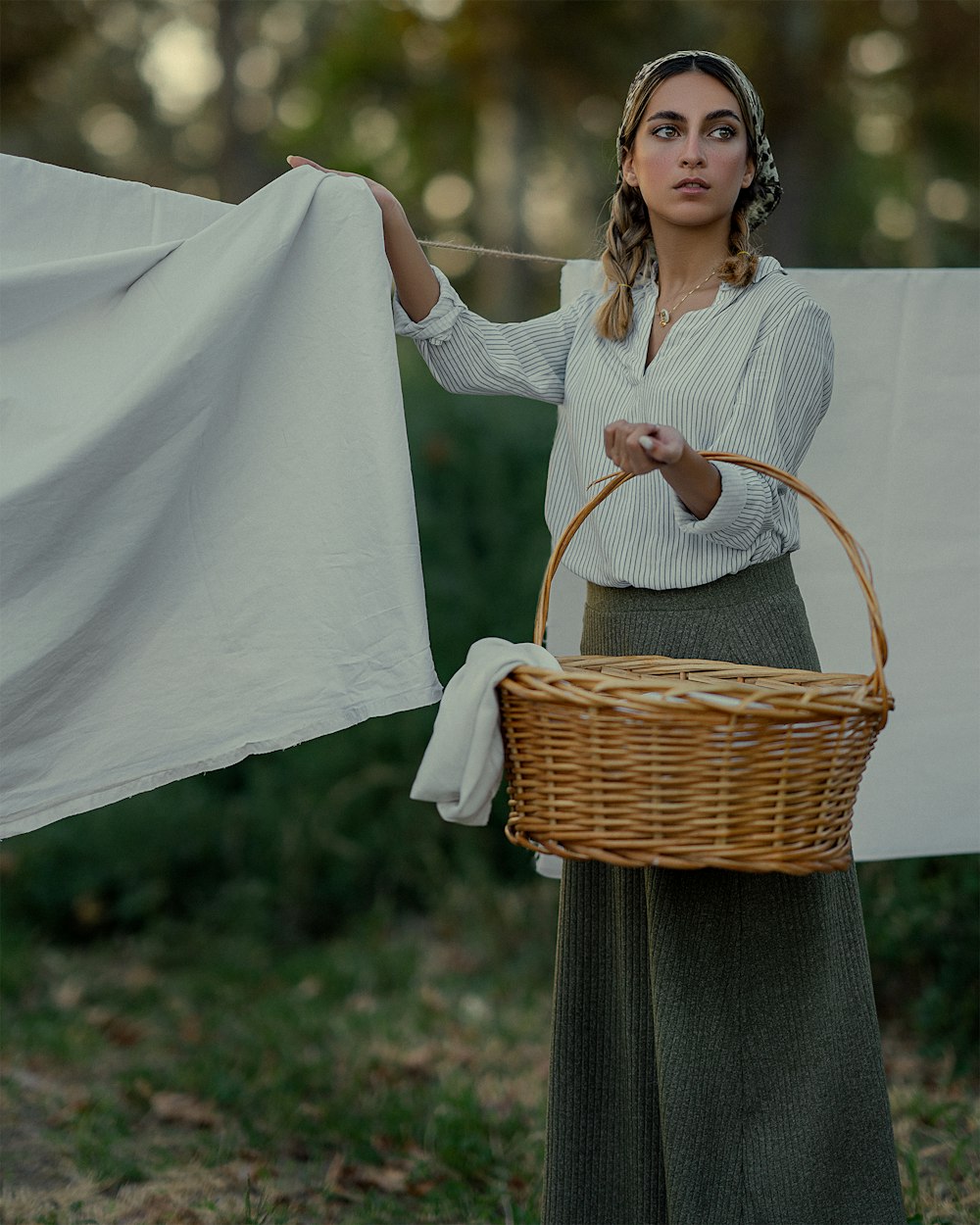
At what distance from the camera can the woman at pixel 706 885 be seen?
216cm

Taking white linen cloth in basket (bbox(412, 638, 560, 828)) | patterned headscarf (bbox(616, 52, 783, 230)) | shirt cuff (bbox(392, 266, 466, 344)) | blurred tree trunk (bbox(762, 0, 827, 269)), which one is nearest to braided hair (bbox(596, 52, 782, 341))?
patterned headscarf (bbox(616, 52, 783, 230))

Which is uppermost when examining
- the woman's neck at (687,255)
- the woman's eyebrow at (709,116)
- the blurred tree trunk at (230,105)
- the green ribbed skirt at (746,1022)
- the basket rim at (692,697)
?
the blurred tree trunk at (230,105)

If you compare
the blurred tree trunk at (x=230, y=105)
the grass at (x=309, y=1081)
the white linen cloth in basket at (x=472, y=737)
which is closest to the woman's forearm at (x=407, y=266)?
the white linen cloth in basket at (x=472, y=737)

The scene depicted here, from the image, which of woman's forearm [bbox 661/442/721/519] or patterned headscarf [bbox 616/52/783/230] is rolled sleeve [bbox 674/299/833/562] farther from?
patterned headscarf [bbox 616/52/783/230]

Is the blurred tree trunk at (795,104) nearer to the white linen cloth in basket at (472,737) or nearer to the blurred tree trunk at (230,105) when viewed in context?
the blurred tree trunk at (230,105)

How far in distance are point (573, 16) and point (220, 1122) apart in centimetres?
1091

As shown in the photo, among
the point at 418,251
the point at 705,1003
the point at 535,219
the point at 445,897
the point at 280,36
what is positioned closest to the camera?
the point at 705,1003

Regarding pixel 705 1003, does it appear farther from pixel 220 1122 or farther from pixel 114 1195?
pixel 220 1122

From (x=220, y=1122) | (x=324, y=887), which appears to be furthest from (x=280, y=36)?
(x=220, y=1122)

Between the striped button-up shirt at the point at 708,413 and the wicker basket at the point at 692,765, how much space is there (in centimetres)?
31

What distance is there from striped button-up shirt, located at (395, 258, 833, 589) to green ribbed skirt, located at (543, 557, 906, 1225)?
0.07 metres

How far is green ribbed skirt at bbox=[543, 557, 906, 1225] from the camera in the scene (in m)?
2.16

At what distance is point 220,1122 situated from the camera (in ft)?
11.4

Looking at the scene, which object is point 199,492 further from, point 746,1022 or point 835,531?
point 746,1022
